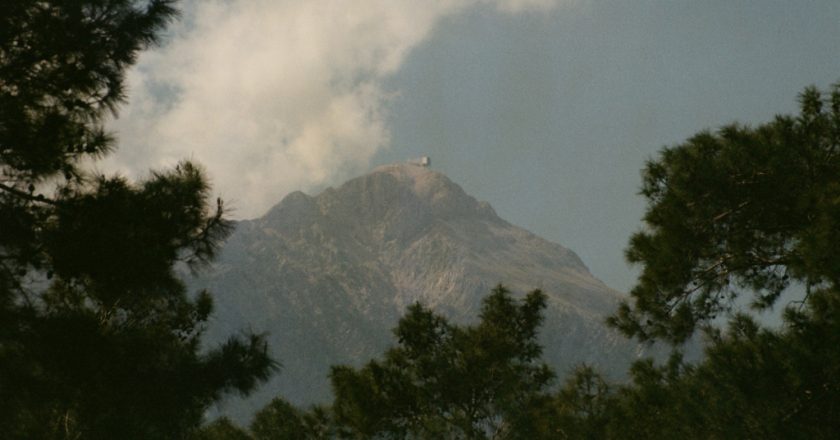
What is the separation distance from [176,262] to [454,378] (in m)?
11.9

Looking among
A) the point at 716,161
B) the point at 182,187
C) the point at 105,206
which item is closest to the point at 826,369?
the point at 716,161

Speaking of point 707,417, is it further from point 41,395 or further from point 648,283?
point 41,395

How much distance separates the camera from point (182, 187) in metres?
8.24

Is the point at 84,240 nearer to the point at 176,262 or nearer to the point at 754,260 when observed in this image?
the point at 176,262

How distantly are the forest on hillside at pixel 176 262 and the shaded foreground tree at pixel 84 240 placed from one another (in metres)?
0.02

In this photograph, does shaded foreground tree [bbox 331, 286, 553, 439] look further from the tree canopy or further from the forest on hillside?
the tree canopy

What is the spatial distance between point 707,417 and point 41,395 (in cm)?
980

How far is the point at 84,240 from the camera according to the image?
7.37m

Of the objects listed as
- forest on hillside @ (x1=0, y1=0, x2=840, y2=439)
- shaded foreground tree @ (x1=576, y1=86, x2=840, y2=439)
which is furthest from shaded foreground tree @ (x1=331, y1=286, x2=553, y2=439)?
shaded foreground tree @ (x1=576, y1=86, x2=840, y2=439)

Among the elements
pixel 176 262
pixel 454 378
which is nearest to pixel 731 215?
pixel 176 262

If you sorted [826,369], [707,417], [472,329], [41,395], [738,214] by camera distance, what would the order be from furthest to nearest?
[472,329], [707,417], [738,214], [826,369], [41,395]

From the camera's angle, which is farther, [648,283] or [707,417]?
[707,417]

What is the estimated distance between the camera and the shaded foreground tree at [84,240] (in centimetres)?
734

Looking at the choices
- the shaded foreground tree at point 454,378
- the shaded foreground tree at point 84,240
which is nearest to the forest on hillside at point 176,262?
the shaded foreground tree at point 84,240
